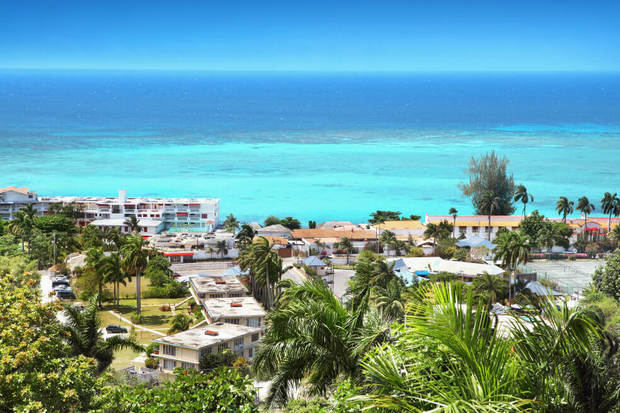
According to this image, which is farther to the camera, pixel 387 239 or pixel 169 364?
pixel 387 239

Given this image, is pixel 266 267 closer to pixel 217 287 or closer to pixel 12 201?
pixel 217 287

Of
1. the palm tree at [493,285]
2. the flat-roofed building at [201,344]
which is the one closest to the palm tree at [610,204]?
the palm tree at [493,285]

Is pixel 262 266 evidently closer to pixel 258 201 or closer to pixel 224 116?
pixel 258 201

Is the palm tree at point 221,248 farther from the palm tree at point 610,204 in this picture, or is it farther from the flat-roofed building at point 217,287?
the palm tree at point 610,204

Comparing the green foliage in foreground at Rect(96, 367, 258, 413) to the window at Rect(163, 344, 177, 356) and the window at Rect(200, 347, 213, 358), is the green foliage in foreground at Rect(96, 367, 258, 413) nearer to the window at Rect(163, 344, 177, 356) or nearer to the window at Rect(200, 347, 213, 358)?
the window at Rect(200, 347, 213, 358)

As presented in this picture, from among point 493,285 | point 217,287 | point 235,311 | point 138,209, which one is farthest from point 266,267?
point 138,209

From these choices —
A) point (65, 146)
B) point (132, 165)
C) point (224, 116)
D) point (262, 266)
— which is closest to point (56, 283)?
point (262, 266)
